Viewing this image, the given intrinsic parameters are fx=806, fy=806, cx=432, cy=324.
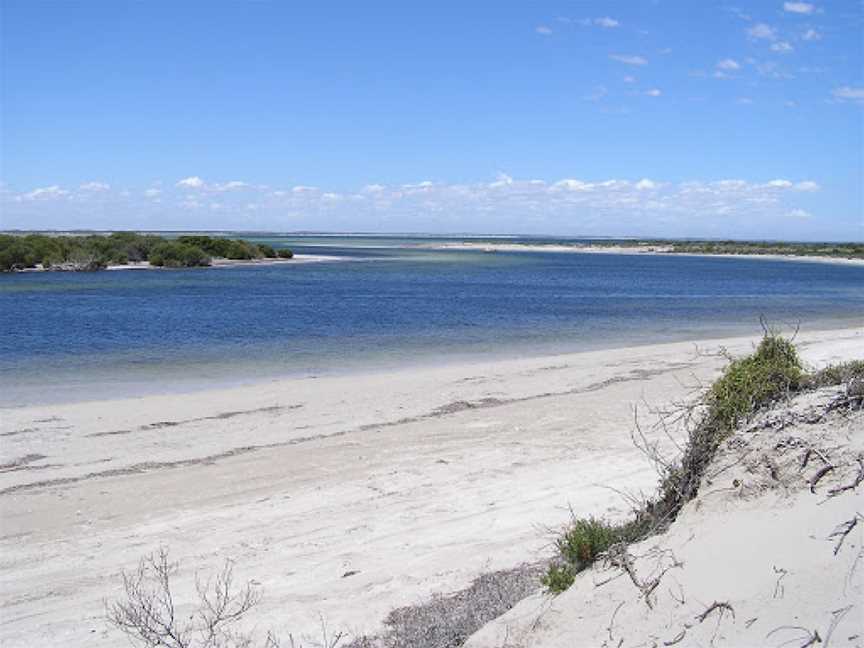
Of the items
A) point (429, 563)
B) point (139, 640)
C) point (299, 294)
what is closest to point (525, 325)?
point (299, 294)

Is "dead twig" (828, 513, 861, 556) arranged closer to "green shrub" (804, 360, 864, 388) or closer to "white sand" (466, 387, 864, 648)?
"white sand" (466, 387, 864, 648)

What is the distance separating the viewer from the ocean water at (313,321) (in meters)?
21.6

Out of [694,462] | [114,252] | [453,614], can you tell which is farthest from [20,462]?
[114,252]

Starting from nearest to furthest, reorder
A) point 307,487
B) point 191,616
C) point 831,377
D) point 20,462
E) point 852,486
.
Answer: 1. point 852,486
2. point 191,616
3. point 831,377
4. point 307,487
5. point 20,462

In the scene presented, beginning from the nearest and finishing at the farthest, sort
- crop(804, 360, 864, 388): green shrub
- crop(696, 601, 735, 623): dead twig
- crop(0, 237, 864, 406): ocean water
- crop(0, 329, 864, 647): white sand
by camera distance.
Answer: crop(696, 601, 735, 623): dead twig
crop(804, 360, 864, 388): green shrub
crop(0, 329, 864, 647): white sand
crop(0, 237, 864, 406): ocean water

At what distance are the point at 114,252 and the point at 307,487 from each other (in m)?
72.8

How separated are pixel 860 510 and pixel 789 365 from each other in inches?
111

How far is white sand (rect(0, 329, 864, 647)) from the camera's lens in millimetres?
7496

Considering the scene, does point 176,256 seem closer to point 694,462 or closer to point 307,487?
point 307,487

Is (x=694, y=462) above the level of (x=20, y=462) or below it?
above

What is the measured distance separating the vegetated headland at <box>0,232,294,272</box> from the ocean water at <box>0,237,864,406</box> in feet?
17.9

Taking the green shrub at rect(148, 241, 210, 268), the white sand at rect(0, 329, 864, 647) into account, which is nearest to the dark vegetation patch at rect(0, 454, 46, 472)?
the white sand at rect(0, 329, 864, 647)

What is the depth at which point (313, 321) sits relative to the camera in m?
32.8

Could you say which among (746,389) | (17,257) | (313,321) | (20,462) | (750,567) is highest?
(17,257)
